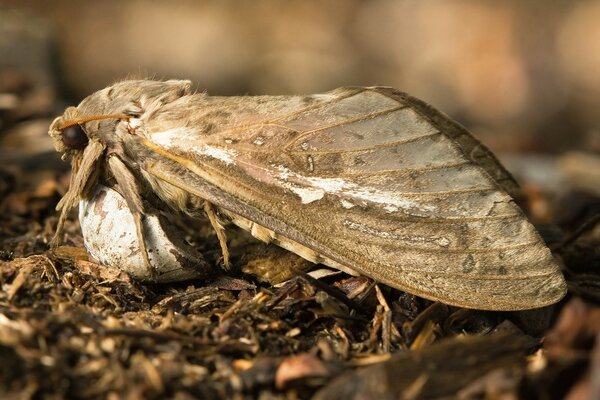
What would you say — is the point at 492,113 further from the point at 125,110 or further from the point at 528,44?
the point at 125,110

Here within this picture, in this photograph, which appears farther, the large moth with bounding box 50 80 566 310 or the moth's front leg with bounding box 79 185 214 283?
the moth's front leg with bounding box 79 185 214 283

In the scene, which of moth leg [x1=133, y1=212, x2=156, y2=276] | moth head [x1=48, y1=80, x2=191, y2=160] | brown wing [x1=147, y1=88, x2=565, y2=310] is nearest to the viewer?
brown wing [x1=147, y1=88, x2=565, y2=310]

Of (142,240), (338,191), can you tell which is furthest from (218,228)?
(338,191)

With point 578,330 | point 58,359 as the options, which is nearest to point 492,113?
point 578,330

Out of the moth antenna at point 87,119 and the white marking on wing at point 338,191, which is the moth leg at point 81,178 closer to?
the moth antenna at point 87,119

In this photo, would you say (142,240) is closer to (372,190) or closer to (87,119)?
(87,119)

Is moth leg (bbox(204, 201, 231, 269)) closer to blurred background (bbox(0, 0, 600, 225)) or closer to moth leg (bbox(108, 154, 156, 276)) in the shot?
moth leg (bbox(108, 154, 156, 276))

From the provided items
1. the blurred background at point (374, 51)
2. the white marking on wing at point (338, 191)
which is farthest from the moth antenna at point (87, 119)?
the blurred background at point (374, 51)

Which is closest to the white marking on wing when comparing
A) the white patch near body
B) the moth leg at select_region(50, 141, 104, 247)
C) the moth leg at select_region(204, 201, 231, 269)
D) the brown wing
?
the brown wing
